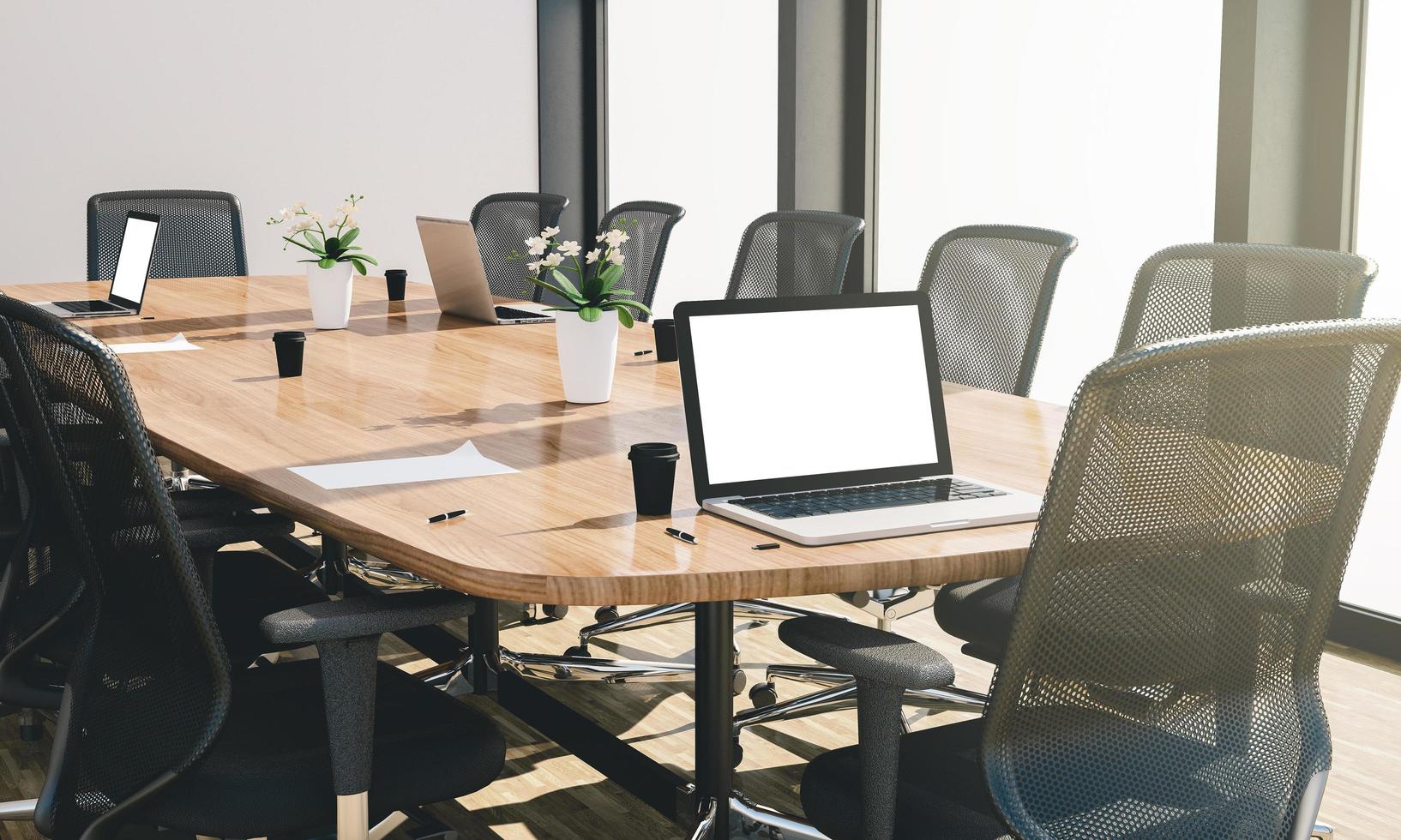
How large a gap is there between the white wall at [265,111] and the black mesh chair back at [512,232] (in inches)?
88.2

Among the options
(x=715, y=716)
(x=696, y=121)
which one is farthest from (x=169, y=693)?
(x=696, y=121)

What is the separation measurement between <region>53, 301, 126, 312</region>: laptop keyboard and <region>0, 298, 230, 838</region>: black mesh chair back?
8.89 ft

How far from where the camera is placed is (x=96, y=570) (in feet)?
6.42

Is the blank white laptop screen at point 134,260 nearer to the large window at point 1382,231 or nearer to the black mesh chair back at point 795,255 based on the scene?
the black mesh chair back at point 795,255

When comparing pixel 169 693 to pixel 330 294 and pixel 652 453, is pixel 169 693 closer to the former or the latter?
pixel 652 453

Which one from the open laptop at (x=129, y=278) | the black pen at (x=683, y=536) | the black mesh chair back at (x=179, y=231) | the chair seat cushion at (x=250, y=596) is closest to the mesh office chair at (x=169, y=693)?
the black pen at (x=683, y=536)

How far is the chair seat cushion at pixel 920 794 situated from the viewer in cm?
167

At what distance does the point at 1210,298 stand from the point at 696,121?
4.63 metres

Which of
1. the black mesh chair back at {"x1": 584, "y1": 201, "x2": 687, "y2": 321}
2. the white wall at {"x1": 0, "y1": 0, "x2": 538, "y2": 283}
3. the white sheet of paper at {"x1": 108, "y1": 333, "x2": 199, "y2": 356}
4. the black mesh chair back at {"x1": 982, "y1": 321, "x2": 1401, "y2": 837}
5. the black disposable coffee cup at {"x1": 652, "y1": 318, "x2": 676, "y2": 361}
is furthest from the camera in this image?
the white wall at {"x1": 0, "y1": 0, "x2": 538, "y2": 283}

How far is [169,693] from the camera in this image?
1832 mm

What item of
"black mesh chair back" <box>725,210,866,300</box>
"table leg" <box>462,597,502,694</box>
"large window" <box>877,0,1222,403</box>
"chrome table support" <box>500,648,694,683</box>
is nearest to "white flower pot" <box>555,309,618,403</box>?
"table leg" <box>462,597,502,694</box>

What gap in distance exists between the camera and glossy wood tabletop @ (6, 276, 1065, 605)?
A: 1.74m

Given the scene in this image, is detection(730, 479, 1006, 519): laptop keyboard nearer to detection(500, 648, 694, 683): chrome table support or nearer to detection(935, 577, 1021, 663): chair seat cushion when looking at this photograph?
detection(935, 577, 1021, 663): chair seat cushion

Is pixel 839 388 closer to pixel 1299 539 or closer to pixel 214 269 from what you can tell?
pixel 1299 539
